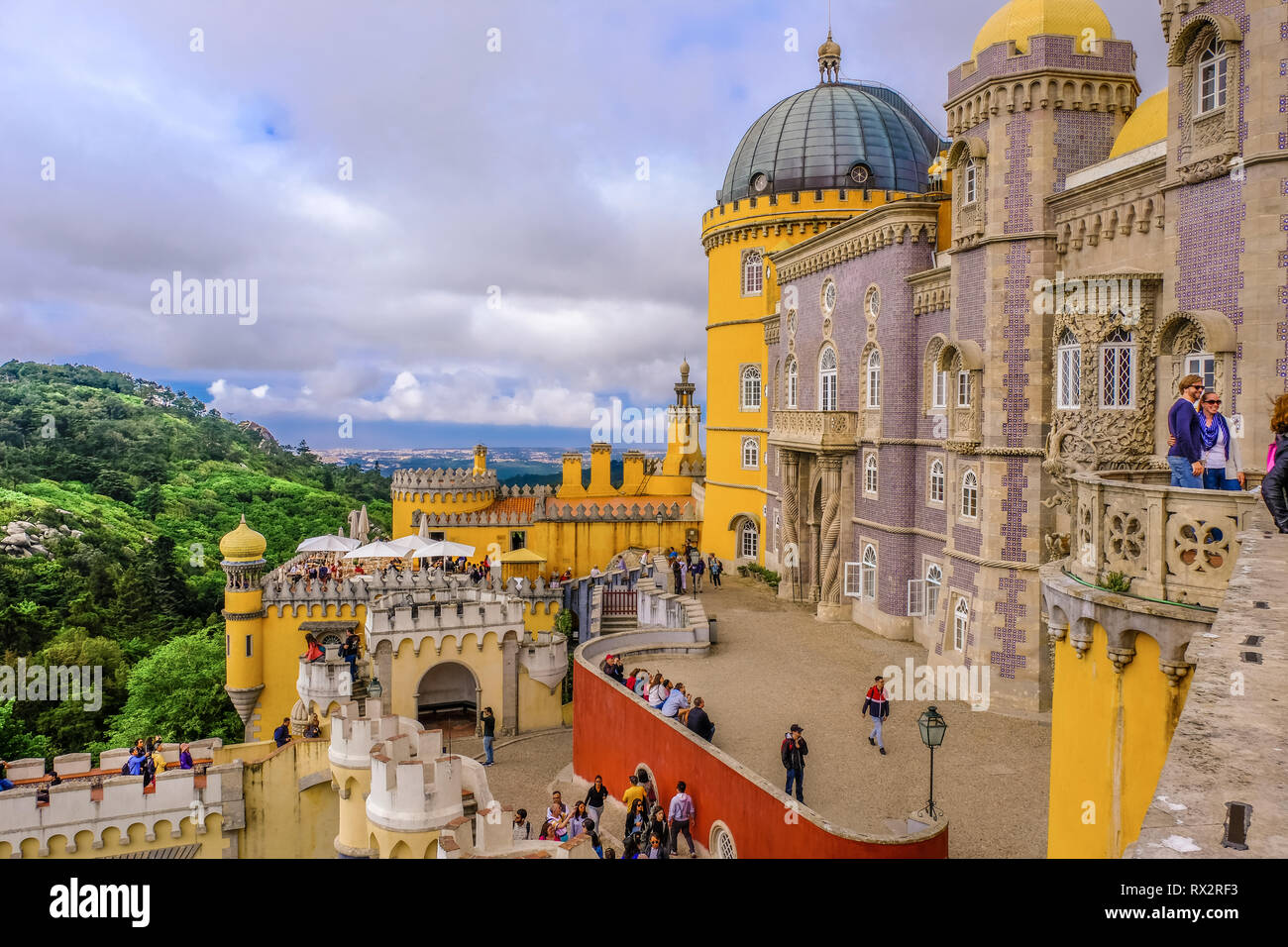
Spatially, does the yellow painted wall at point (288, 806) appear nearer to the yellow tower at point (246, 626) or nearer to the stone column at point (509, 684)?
the stone column at point (509, 684)

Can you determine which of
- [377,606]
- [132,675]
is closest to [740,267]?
[377,606]

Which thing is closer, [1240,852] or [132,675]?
[1240,852]

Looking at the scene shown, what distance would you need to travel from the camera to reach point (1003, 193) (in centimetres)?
1797

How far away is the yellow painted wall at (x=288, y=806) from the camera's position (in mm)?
19453

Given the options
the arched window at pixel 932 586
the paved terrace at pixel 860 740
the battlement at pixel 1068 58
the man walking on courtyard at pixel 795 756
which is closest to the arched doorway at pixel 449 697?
the paved terrace at pixel 860 740

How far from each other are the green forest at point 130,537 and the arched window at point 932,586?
2450 centimetres

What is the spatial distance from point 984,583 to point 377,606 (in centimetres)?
1534

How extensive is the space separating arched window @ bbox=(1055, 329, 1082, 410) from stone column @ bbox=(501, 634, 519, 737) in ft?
51.6

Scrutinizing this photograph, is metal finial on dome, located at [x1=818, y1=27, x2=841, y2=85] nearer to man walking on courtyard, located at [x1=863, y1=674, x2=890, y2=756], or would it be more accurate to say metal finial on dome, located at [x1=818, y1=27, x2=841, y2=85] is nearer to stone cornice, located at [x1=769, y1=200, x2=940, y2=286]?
stone cornice, located at [x1=769, y1=200, x2=940, y2=286]

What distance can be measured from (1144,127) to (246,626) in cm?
2779

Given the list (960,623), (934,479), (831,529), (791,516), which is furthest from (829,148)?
(960,623)

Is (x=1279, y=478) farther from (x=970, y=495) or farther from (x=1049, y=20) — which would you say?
(x=1049, y=20)

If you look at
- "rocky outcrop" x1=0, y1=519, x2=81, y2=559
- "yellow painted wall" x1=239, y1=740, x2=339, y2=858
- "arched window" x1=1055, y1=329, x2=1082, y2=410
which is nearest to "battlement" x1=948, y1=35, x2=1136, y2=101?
"arched window" x1=1055, y1=329, x2=1082, y2=410
